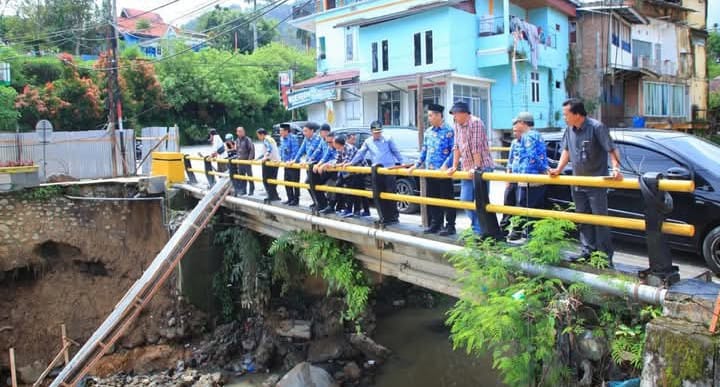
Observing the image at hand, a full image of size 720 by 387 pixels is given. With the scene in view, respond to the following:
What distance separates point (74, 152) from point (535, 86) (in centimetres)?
1962

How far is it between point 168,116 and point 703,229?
106ft

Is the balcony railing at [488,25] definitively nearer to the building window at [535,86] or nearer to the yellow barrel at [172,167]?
the building window at [535,86]

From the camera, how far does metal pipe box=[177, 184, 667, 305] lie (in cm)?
428

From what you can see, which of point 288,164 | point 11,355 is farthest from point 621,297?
point 11,355

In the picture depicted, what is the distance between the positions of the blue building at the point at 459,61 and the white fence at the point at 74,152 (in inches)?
437

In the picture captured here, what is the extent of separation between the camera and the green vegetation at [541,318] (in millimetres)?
4445

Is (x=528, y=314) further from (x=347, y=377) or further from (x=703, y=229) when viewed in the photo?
(x=347, y=377)

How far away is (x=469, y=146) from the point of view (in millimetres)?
6371

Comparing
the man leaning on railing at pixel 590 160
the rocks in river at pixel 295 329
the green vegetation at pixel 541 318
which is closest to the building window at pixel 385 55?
the rocks in river at pixel 295 329

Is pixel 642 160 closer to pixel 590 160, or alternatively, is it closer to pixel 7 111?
pixel 590 160

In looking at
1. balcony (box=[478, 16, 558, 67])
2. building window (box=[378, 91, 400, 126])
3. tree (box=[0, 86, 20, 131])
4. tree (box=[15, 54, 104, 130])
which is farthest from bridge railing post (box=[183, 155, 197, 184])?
tree (box=[15, 54, 104, 130])

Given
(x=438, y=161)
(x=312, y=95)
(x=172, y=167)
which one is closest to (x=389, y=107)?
(x=312, y=95)

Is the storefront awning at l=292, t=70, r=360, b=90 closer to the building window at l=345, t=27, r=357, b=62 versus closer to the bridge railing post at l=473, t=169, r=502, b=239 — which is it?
the building window at l=345, t=27, r=357, b=62

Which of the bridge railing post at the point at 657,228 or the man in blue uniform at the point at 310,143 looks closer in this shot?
the bridge railing post at the point at 657,228
